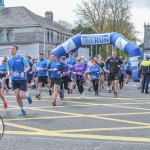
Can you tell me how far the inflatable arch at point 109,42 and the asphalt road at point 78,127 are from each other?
38.8ft

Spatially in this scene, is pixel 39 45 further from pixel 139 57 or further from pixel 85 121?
pixel 85 121

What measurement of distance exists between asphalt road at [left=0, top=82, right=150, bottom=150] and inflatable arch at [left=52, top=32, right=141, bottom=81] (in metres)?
11.8

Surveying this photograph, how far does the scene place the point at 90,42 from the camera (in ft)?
88.1

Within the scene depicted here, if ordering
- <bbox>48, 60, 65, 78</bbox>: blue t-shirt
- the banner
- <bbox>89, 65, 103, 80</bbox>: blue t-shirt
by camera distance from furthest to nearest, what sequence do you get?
the banner < <bbox>89, 65, 103, 80</bbox>: blue t-shirt < <bbox>48, 60, 65, 78</bbox>: blue t-shirt

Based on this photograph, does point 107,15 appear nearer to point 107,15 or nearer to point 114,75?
point 107,15

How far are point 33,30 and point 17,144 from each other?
190ft

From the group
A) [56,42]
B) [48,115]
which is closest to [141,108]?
[48,115]

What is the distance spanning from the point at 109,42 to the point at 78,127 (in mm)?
17769

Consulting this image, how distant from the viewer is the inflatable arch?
2512 cm

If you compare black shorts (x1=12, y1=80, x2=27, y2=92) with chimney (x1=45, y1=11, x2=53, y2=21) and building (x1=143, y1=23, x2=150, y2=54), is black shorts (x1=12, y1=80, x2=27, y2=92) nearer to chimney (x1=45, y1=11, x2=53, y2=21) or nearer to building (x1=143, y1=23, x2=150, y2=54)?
chimney (x1=45, y1=11, x2=53, y2=21)

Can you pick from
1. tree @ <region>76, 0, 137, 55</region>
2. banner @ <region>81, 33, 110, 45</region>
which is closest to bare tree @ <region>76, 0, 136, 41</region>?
tree @ <region>76, 0, 137, 55</region>

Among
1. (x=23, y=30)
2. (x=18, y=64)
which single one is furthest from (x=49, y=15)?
(x=18, y=64)

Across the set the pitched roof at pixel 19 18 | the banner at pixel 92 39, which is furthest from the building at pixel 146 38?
the banner at pixel 92 39

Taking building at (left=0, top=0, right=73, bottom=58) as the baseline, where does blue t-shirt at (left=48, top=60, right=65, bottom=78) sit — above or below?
below
